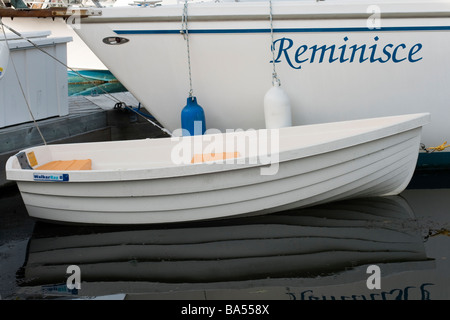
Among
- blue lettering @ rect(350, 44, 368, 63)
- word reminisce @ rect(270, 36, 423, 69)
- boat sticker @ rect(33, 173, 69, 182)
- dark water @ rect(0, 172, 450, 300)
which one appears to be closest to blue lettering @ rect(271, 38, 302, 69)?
word reminisce @ rect(270, 36, 423, 69)

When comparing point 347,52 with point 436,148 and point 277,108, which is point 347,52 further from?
point 436,148

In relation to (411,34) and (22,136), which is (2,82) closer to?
(22,136)

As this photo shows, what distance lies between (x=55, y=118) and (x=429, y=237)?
4408 mm

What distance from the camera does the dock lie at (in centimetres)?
672

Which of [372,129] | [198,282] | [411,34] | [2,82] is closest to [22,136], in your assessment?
[2,82]

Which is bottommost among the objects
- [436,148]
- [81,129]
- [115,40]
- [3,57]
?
[436,148]

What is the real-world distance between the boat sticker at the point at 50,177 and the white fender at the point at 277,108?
2.01 metres

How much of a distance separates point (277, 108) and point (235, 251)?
1.65m

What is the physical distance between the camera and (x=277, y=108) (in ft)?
20.0

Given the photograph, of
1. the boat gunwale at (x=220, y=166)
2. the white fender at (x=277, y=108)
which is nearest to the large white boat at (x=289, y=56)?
the white fender at (x=277, y=108)

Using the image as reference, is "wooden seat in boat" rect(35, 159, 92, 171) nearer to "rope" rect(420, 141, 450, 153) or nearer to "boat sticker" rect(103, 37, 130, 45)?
"boat sticker" rect(103, 37, 130, 45)

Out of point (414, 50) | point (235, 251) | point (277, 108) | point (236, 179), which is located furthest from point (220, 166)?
point (414, 50)

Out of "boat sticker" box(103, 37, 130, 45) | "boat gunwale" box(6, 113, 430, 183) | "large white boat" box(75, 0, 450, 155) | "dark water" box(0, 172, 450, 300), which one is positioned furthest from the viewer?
"boat sticker" box(103, 37, 130, 45)

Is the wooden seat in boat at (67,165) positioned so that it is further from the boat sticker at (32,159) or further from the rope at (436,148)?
the rope at (436,148)
